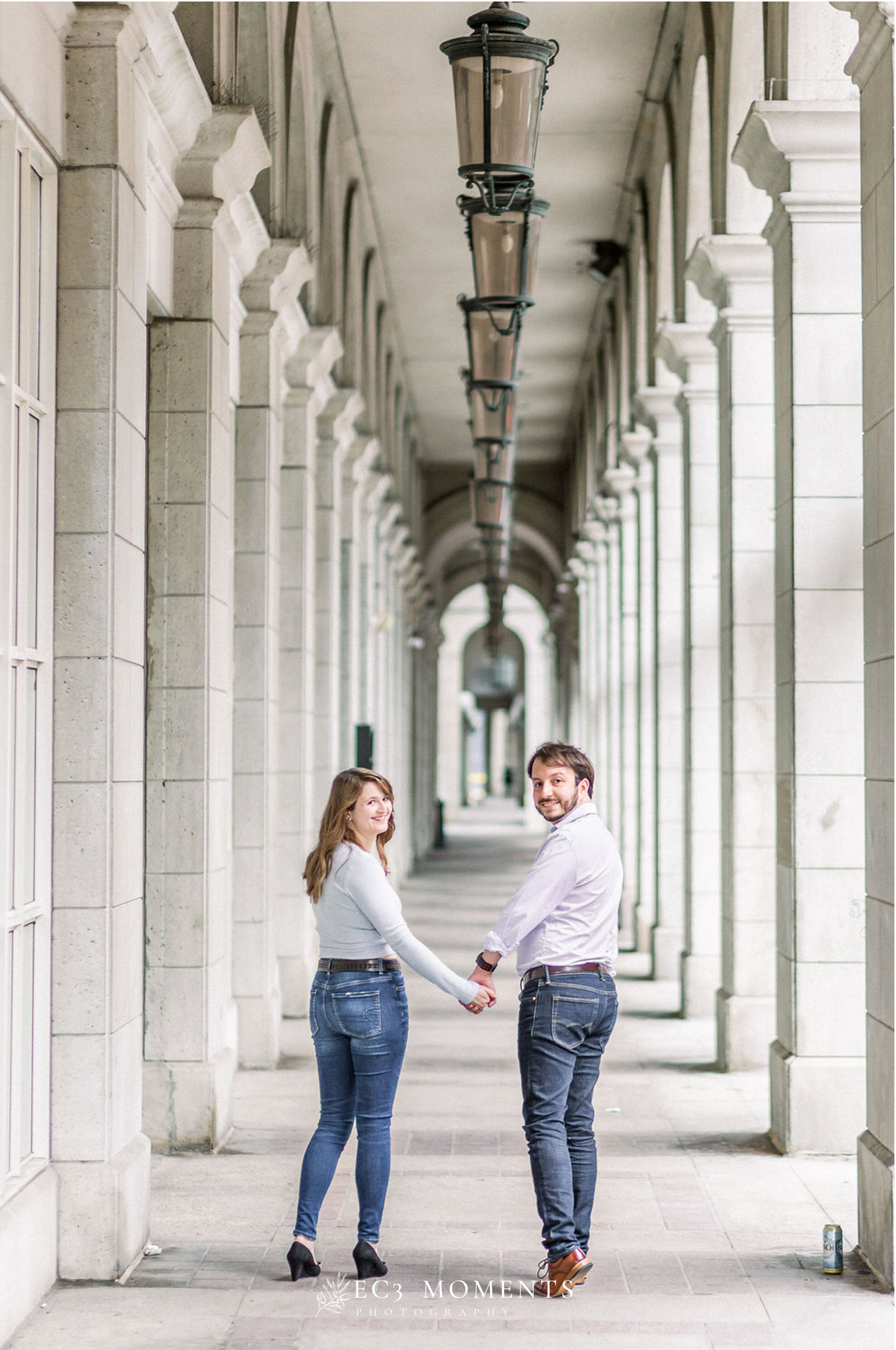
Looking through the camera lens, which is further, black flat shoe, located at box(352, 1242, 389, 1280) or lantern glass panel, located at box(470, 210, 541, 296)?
lantern glass panel, located at box(470, 210, 541, 296)

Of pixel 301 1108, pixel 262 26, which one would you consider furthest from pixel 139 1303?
pixel 262 26

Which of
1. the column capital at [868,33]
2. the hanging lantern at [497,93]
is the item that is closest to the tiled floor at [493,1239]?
the hanging lantern at [497,93]

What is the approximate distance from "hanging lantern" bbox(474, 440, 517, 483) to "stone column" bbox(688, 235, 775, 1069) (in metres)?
3.45

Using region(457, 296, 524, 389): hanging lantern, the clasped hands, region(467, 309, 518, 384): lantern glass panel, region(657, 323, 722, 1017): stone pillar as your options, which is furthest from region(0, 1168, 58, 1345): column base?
region(657, 323, 722, 1017): stone pillar

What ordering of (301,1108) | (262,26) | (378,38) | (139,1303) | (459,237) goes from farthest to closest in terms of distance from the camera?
(459,237), (378,38), (262,26), (301,1108), (139,1303)

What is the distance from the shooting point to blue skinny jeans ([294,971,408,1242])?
16.6ft

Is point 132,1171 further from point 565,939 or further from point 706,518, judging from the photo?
point 706,518

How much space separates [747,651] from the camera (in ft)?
29.9

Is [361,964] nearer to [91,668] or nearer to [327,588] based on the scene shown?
[91,668]

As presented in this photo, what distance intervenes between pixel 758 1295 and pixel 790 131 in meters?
4.92

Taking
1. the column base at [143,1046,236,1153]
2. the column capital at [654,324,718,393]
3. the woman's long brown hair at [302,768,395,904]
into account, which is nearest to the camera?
the woman's long brown hair at [302,768,395,904]

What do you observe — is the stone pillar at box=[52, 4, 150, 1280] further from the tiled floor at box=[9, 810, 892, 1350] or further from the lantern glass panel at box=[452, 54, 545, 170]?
the lantern glass panel at box=[452, 54, 545, 170]

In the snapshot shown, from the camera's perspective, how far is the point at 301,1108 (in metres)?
8.00

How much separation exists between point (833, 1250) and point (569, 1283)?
948mm
